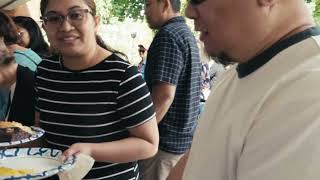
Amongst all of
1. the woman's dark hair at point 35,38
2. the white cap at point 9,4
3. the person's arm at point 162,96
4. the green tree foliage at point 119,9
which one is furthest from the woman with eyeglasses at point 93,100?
the green tree foliage at point 119,9

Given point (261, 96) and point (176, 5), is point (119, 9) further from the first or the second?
point (261, 96)

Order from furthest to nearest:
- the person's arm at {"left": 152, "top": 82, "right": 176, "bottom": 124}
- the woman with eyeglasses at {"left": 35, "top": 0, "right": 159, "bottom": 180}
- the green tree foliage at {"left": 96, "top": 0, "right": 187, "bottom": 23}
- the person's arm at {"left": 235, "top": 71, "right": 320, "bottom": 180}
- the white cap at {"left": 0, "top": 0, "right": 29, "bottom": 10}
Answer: the green tree foliage at {"left": 96, "top": 0, "right": 187, "bottom": 23}, the white cap at {"left": 0, "top": 0, "right": 29, "bottom": 10}, the person's arm at {"left": 152, "top": 82, "right": 176, "bottom": 124}, the woman with eyeglasses at {"left": 35, "top": 0, "right": 159, "bottom": 180}, the person's arm at {"left": 235, "top": 71, "right": 320, "bottom": 180}

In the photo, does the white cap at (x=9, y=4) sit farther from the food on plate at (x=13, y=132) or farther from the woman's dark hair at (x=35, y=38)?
the food on plate at (x=13, y=132)

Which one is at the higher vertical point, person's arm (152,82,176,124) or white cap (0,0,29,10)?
white cap (0,0,29,10)

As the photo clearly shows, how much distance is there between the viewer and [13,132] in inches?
54.6

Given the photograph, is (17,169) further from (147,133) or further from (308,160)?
(308,160)

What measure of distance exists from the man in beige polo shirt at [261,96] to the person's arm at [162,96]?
109 centimetres

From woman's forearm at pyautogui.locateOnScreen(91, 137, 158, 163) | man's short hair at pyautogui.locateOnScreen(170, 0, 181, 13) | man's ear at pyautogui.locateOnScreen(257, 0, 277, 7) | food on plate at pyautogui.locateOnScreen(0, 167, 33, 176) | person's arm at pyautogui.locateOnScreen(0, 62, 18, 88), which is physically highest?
man's ear at pyautogui.locateOnScreen(257, 0, 277, 7)

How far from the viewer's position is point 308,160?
0.53 m

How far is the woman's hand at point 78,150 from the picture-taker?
1.06m

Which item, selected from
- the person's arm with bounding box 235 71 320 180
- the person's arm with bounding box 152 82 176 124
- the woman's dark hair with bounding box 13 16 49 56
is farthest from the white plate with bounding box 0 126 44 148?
the woman's dark hair with bounding box 13 16 49 56

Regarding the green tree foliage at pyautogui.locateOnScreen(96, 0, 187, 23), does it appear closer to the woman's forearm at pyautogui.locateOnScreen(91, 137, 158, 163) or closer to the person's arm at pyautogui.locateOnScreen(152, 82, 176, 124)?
the person's arm at pyautogui.locateOnScreen(152, 82, 176, 124)

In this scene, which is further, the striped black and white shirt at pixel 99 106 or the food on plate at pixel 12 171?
the striped black and white shirt at pixel 99 106

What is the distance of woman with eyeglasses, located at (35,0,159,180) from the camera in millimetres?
1163
